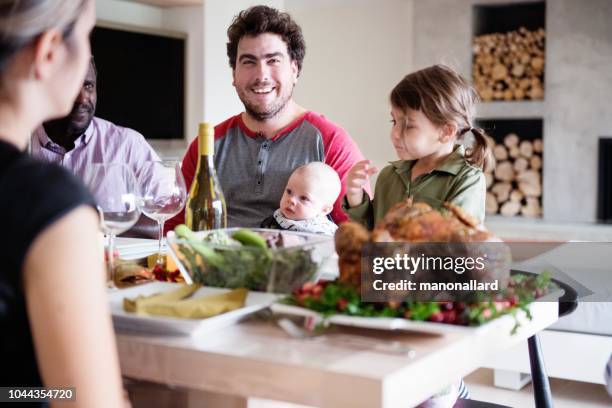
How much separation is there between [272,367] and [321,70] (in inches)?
225

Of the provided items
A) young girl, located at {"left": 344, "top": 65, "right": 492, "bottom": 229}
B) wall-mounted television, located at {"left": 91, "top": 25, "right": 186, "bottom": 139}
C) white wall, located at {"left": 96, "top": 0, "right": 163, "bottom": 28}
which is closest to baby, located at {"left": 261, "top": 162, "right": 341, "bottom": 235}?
young girl, located at {"left": 344, "top": 65, "right": 492, "bottom": 229}

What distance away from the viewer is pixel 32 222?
79 centimetres

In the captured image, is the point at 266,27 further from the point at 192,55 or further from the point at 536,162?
the point at 536,162

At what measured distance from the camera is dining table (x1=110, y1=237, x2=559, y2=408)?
0.94 meters

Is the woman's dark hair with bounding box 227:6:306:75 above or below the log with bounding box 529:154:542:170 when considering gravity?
above

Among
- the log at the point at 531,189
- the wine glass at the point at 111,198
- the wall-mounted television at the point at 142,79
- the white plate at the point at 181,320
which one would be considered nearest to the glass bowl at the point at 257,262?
the white plate at the point at 181,320

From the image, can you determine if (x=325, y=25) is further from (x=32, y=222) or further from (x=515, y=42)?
(x=32, y=222)

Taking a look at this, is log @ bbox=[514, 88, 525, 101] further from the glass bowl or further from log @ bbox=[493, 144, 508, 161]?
the glass bowl

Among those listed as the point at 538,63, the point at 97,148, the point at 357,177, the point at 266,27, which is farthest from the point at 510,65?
the point at 357,177

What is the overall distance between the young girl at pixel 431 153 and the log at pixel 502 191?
3446 millimetres

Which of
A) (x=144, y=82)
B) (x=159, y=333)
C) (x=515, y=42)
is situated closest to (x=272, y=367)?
(x=159, y=333)

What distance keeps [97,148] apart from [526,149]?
11.3ft

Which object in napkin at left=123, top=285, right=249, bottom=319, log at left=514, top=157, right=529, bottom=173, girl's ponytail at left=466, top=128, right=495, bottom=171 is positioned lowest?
napkin at left=123, top=285, right=249, bottom=319

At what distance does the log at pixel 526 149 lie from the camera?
5508 millimetres
